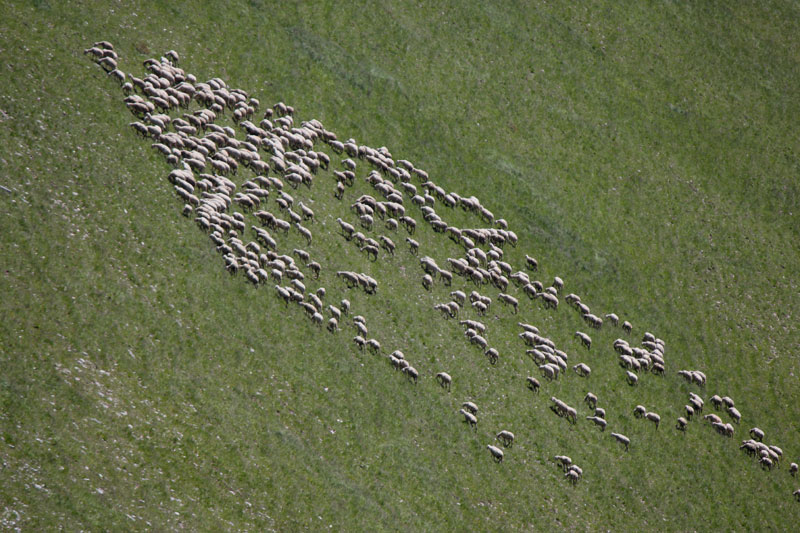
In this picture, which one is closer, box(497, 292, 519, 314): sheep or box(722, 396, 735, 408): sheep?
box(497, 292, 519, 314): sheep

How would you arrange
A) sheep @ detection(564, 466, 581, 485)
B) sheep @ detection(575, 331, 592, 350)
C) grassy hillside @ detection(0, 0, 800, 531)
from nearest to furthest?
grassy hillside @ detection(0, 0, 800, 531), sheep @ detection(564, 466, 581, 485), sheep @ detection(575, 331, 592, 350)

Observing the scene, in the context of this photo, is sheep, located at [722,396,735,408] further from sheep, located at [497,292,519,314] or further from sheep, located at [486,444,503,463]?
sheep, located at [486,444,503,463]

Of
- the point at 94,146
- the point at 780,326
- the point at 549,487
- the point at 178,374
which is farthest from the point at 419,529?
the point at 780,326

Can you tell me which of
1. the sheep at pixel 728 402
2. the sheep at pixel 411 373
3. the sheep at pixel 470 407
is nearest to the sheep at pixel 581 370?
the sheep at pixel 470 407

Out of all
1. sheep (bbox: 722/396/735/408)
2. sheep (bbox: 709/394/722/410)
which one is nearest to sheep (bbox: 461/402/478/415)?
sheep (bbox: 709/394/722/410)

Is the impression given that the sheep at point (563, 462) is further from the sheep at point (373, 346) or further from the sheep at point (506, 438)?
the sheep at point (373, 346)

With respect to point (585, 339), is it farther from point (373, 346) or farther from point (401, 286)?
point (373, 346)
